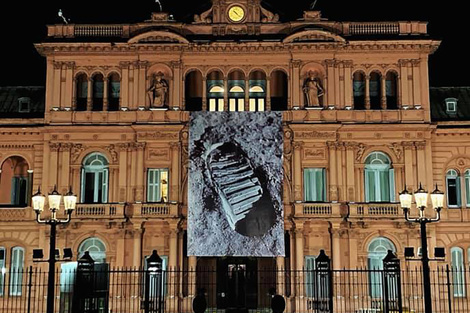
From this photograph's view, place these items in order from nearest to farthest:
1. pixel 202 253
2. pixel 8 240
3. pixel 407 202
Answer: pixel 407 202
pixel 202 253
pixel 8 240

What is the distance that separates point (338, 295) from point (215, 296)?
25.9 ft

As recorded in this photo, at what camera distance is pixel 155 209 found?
4344cm

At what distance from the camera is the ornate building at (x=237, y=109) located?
143 feet

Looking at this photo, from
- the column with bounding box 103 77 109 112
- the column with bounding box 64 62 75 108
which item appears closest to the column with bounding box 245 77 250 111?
the column with bounding box 103 77 109 112

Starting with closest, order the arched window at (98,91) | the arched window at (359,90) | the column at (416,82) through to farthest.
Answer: the column at (416,82), the arched window at (359,90), the arched window at (98,91)

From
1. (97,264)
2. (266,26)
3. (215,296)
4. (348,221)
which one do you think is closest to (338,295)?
(348,221)

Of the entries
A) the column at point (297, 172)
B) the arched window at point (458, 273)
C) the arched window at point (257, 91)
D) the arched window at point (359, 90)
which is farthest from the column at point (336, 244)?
the arched window at point (257, 91)

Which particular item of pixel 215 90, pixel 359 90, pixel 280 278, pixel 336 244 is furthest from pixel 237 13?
pixel 280 278

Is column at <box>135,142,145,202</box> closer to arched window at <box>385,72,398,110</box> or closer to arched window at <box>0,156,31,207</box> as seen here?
arched window at <box>0,156,31,207</box>

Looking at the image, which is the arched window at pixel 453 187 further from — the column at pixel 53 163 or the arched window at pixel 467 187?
the column at pixel 53 163

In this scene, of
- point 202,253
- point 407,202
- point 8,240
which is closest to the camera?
point 407,202

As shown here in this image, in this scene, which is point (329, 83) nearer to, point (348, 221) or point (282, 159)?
point (282, 159)

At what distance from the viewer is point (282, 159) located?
43625 mm

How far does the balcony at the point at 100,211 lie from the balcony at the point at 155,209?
0.99 metres
